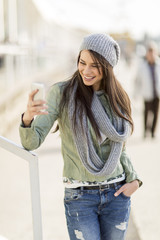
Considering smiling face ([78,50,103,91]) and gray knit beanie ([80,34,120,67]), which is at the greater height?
gray knit beanie ([80,34,120,67])

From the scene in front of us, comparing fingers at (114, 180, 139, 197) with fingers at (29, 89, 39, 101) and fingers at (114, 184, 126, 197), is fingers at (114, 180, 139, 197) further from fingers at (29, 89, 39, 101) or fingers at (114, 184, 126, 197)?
fingers at (29, 89, 39, 101)

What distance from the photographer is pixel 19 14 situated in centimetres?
1048

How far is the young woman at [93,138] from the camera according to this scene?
2023mm

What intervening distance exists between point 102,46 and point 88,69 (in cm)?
13

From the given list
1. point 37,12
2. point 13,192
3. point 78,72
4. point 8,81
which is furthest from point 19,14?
point 78,72

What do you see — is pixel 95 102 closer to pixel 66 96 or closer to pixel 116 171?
pixel 66 96

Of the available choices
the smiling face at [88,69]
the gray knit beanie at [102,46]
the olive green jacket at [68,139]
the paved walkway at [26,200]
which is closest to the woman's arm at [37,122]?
the olive green jacket at [68,139]

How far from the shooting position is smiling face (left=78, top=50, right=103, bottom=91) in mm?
2057

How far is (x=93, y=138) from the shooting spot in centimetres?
208

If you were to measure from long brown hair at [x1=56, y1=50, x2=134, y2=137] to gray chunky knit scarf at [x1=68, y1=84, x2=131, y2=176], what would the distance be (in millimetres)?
24

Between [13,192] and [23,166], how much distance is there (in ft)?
3.25

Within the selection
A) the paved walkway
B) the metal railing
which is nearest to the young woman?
the metal railing

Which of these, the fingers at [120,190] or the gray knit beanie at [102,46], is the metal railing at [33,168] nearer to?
Answer: the fingers at [120,190]

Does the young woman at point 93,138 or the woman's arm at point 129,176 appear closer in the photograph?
the young woman at point 93,138
